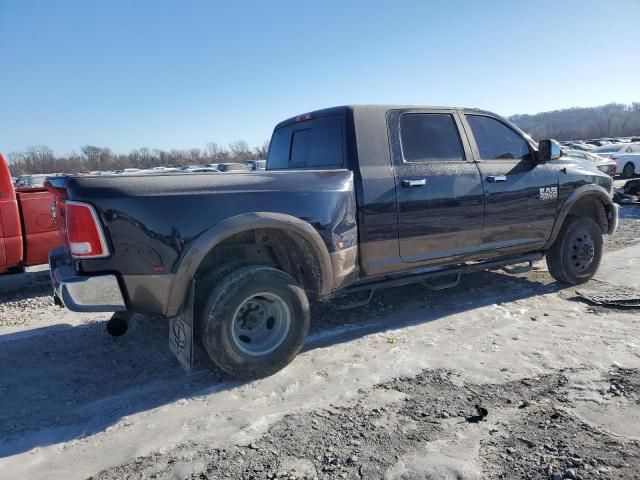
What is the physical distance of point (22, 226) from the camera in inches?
231

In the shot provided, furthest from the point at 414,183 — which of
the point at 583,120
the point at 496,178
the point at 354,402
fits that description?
the point at 583,120

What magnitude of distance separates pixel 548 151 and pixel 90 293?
4671 millimetres

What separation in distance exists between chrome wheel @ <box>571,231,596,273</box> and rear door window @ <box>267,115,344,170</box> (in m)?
3.22

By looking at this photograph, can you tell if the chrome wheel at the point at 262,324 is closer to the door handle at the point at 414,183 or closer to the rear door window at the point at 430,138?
the door handle at the point at 414,183

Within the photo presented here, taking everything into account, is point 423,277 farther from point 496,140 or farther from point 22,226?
point 22,226

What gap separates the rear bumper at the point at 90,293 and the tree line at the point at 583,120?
344ft

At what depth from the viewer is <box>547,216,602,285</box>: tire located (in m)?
5.41

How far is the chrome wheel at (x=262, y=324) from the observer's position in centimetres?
348

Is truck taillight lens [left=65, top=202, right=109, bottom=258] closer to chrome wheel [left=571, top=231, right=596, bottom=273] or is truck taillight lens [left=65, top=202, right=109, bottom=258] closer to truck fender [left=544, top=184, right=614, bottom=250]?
truck fender [left=544, top=184, right=614, bottom=250]

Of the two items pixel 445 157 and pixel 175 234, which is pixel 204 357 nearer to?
pixel 175 234

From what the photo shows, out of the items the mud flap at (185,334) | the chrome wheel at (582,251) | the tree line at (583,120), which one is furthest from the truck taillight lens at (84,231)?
the tree line at (583,120)

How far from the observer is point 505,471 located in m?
2.34

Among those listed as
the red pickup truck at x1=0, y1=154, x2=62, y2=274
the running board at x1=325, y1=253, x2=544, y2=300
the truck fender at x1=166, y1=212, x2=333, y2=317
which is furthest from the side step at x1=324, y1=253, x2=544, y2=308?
the red pickup truck at x1=0, y1=154, x2=62, y2=274

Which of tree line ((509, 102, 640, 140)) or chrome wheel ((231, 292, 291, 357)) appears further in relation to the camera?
tree line ((509, 102, 640, 140))
